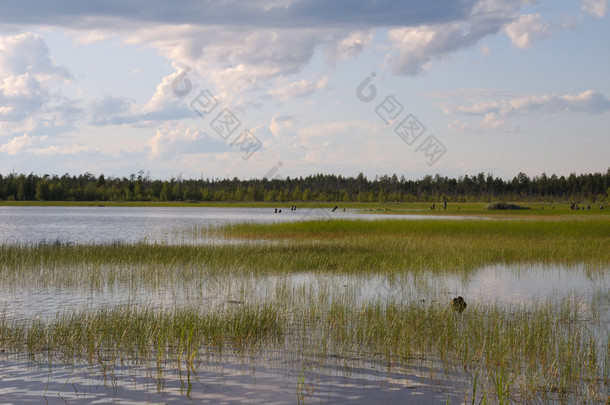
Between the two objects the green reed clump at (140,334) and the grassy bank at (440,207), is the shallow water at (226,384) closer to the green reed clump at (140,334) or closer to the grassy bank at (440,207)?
the green reed clump at (140,334)

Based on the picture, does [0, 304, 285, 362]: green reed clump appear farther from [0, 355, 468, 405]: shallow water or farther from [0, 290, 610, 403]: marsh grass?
[0, 355, 468, 405]: shallow water

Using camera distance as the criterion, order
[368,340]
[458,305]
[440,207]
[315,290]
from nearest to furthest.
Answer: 1. [368,340]
2. [458,305]
3. [315,290]
4. [440,207]

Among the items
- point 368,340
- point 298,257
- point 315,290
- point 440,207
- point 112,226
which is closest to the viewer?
point 368,340

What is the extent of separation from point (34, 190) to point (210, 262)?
16303 centimetres

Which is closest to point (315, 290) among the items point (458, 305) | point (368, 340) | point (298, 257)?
point (458, 305)

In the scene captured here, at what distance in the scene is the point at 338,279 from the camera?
19.2 metres

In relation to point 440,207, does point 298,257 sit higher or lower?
lower

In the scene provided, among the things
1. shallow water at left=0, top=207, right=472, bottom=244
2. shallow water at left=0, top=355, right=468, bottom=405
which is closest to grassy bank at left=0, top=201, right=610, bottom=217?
shallow water at left=0, top=207, right=472, bottom=244

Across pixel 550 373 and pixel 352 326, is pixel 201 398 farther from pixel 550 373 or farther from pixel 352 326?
pixel 550 373

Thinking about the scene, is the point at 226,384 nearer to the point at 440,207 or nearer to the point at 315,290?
the point at 315,290

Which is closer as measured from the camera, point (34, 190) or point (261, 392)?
point (261, 392)

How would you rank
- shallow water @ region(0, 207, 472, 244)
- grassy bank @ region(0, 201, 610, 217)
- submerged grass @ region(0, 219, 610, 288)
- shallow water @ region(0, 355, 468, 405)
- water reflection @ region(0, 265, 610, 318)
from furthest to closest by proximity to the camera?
grassy bank @ region(0, 201, 610, 217)
shallow water @ region(0, 207, 472, 244)
submerged grass @ region(0, 219, 610, 288)
water reflection @ region(0, 265, 610, 318)
shallow water @ region(0, 355, 468, 405)

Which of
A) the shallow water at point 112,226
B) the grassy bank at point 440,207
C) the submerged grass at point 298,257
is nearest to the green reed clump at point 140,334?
the submerged grass at point 298,257

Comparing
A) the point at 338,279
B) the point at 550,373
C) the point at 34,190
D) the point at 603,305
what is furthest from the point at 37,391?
the point at 34,190
